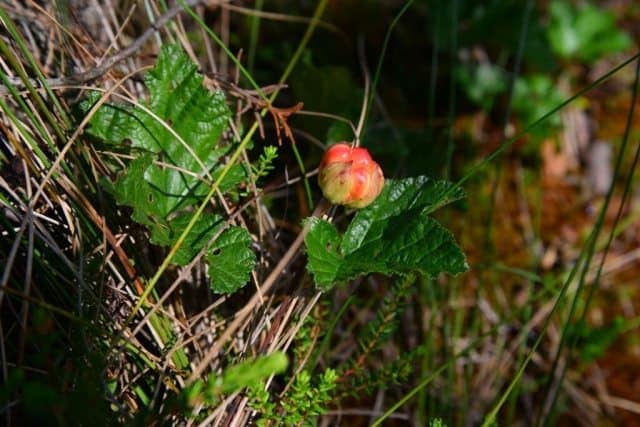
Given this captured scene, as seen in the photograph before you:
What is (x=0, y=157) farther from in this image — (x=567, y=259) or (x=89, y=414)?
(x=567, y=259)

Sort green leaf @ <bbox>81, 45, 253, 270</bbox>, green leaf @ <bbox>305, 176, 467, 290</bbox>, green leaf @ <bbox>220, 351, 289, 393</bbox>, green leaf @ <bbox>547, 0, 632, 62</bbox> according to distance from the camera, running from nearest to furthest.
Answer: green leaf @ <bbox>220, 351, 289, 393</bbox>
green leaf @ <bbox>305, 176, 467, 290</bbox>
green leaf @ <bbox>81, 45, 253, 270</bbox>
green leaf @ <bbox>547, 0, 632, 62</bbox>

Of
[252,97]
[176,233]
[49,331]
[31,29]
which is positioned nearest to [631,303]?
[252,97]

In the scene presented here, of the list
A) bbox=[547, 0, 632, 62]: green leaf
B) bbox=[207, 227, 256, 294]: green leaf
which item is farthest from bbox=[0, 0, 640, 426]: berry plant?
bbox=[547, 0, 632, 62]: green leaf

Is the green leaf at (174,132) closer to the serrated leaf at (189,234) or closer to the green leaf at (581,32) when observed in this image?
the serrated leaf at (189,234)

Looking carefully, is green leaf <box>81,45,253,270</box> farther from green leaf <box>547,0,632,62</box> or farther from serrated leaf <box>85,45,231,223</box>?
green leaf <box>547,0,632,62</box>

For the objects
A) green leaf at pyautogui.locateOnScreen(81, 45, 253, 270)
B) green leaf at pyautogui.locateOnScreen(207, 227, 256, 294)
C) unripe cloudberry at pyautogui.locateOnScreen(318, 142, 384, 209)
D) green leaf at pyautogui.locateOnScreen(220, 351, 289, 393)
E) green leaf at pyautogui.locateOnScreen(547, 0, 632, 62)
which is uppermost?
green leaf at pyautogui.locateOnScreen(547, 0, 632, 62)

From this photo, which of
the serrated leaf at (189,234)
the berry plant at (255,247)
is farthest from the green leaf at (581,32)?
the serrated leaf at (189,234)
